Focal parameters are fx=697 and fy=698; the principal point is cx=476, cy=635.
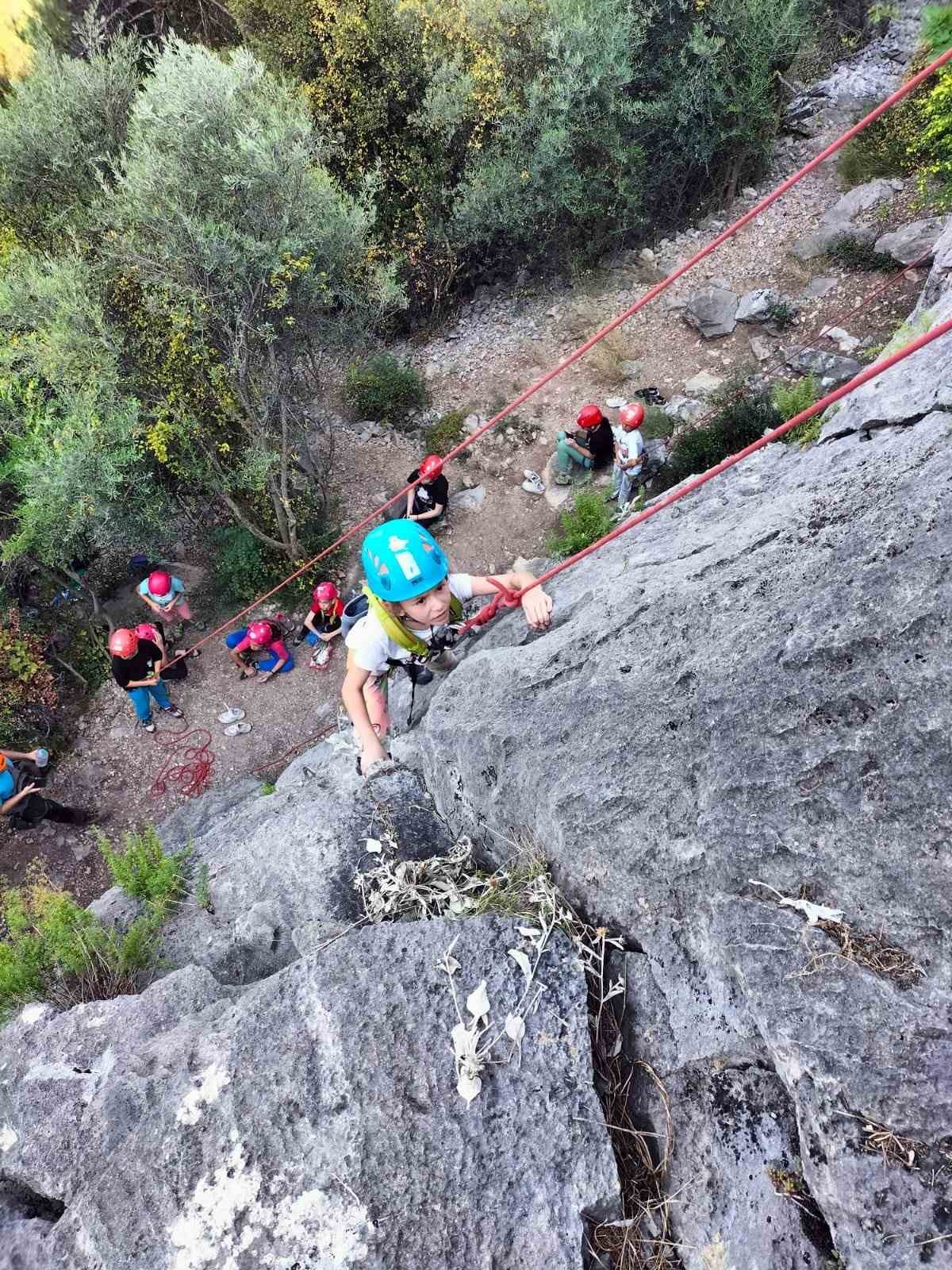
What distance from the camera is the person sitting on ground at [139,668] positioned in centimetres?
901

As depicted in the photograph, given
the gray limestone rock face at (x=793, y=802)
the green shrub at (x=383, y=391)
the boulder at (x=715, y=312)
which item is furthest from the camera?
the green shrub at (x=383, y=391)

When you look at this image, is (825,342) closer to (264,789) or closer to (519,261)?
(519,261)

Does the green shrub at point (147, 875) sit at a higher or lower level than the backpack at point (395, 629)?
lower

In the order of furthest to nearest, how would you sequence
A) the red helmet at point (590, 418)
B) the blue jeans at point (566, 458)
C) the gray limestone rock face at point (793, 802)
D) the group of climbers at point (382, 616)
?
the blue jeans at point (566, 458)
the red helmet at point (590, 418)
the group of climbers at point (382, 616)
the gray limestone rock face at point (793, 802)

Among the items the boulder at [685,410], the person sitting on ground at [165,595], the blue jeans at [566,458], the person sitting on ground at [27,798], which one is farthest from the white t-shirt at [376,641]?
the boulder at [685,410]

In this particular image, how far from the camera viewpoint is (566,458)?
38.0 feet

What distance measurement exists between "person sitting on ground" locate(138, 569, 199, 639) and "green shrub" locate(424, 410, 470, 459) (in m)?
5.29

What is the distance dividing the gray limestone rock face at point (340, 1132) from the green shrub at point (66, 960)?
75 cm

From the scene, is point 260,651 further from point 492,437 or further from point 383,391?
point 383,391

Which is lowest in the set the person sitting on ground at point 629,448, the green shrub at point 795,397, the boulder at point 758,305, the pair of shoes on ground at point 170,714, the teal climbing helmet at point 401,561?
the boulder at point 758,305

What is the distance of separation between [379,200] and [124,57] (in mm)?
5122

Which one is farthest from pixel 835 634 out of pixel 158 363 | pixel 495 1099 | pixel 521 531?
pixel 158 363

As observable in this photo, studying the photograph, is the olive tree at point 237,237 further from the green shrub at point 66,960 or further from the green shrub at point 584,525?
the green shrub at point 66,960

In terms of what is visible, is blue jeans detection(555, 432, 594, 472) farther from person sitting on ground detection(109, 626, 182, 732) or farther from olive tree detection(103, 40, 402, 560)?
person sitting on ground detection(109, 626, 182, 732)
